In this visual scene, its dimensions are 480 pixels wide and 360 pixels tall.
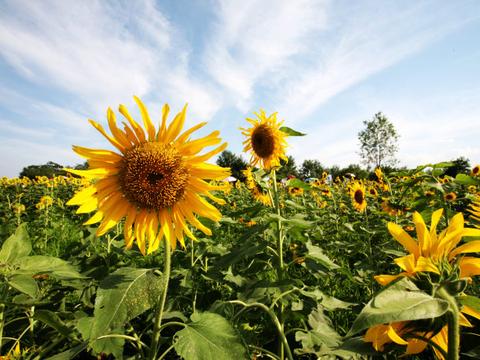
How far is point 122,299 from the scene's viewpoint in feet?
4.04

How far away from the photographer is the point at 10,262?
1365 millimetres

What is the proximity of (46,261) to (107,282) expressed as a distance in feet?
1.16

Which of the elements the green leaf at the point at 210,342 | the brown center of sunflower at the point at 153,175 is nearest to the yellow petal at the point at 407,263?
the green leaf at the point at 210,342

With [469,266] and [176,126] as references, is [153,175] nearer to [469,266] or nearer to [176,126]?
[176,126]

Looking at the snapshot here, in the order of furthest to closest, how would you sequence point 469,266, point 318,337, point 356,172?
point 356,172
point 318,337
point 469,266

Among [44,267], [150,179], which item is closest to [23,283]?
[44,267]

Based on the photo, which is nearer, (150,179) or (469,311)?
(469,311)

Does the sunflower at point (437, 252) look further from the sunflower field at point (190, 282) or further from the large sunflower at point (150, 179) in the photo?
the large sunflower at point (150, 179)

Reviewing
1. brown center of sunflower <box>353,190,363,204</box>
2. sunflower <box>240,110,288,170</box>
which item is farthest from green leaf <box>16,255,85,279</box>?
brown center of sunflower <box>353,190,363,204</box>

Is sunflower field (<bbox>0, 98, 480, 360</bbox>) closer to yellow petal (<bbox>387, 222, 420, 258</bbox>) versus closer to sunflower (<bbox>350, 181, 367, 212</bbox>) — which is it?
yellow petal (<bbox>387, 222, 420, 258</bbox>)

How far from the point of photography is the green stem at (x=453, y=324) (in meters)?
0.70

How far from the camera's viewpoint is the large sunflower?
5.32 feet

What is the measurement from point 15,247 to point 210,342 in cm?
111

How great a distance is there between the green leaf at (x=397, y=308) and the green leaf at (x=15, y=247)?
1541mm
